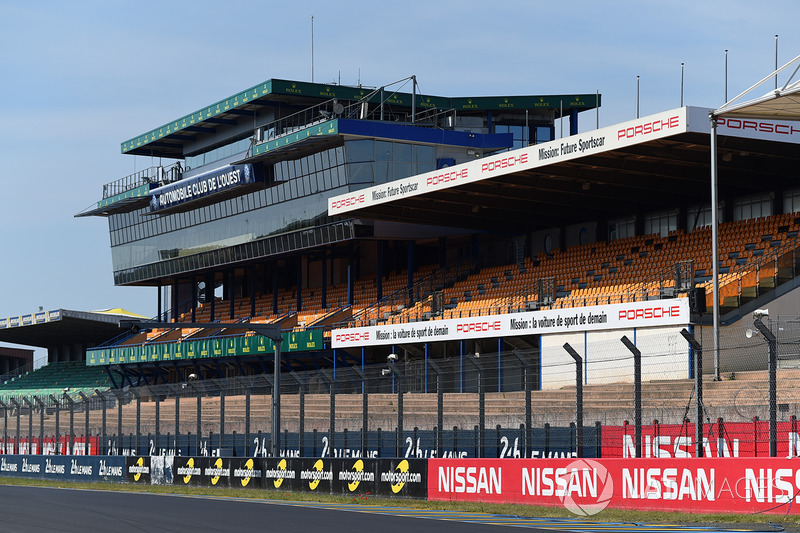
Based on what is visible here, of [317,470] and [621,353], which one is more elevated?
[621,353]

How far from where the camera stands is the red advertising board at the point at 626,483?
16.4m

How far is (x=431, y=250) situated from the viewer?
191ft

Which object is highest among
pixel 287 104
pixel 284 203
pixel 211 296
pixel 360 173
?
pixel 287 104

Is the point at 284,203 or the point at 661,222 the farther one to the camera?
the point at 284,203

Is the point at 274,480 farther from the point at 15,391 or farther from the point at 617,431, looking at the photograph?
the point at 15,391

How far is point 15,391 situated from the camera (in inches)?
3103

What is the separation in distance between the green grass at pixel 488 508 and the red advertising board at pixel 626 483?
229 millimetres

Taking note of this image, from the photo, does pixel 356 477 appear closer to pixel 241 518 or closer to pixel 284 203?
pixel 241 518

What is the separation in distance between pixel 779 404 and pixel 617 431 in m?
2.72

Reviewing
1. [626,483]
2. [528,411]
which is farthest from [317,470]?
[626,483]

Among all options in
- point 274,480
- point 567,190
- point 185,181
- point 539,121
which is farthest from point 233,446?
point 539,121

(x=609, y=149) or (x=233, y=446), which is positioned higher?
(x=609, y=149)

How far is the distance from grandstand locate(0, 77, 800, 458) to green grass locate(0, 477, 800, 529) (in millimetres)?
2184

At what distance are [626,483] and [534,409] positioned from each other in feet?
15.6
